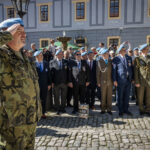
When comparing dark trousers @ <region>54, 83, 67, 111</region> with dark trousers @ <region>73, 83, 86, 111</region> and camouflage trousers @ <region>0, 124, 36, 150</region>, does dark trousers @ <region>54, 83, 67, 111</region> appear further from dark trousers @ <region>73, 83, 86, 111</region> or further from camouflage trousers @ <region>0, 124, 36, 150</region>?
camouflage trousers @ <region>0, 124, 36, 150</region>

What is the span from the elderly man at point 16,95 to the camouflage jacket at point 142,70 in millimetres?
4227

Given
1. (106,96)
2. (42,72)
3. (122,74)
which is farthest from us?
(106,96)

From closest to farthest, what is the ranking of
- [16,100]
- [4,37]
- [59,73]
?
[4,37]
[16,100]
[59,73]

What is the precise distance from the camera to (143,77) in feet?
18.8

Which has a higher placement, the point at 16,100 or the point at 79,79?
the point at 16,100

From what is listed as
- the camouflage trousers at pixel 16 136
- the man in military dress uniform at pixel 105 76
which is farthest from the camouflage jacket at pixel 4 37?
the man in military dress uniform at pixel 105 76

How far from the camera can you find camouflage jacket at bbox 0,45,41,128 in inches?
77.6

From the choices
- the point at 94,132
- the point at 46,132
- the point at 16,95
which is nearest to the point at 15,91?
the point at 16,95

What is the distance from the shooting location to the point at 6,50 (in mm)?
2092

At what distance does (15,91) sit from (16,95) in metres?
0.04

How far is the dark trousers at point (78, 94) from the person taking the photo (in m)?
6.23

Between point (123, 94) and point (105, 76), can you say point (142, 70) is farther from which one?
point (105, 76)

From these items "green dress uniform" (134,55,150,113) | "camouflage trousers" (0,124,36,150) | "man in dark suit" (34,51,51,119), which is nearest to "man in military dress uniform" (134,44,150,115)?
"green dress uniform" (134,55,150,113)

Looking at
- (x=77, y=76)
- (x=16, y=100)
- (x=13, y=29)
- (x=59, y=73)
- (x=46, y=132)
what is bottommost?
(x=46, y=132)
